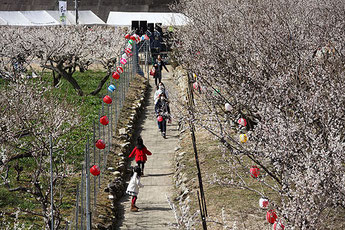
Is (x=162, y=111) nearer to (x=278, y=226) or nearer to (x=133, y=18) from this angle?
(x=278, y=226)

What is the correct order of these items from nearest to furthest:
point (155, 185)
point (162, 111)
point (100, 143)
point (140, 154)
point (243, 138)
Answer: point (243, 138) < point (100, 143) < point (155, 185) < point (140, 154) < point (162, 111)

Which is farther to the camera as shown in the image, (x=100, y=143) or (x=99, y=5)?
(x=99, y=5)

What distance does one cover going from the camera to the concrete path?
14.8 meters

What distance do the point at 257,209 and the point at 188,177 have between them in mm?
3212

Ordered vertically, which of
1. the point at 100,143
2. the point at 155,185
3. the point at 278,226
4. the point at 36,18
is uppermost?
the point at 278,226

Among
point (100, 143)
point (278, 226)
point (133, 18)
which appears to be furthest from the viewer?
point (133, 18)

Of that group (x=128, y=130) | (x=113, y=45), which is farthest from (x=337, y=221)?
(x=113, y=45)

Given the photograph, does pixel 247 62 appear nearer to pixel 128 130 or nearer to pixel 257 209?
pixel 257 209

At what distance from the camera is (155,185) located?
1750 centimetres

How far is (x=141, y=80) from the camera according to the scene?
104 feet

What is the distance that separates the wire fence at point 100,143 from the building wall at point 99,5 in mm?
23004

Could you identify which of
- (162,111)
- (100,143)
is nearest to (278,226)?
(100,143)

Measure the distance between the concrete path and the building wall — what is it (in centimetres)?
3582

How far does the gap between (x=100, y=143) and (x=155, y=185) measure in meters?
2.28
